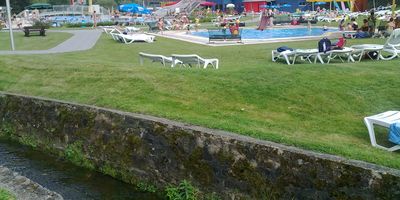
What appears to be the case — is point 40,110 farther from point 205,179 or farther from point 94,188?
point 205,179

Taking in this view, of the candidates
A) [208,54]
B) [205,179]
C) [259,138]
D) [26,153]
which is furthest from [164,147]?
[208,54]

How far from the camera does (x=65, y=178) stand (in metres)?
8.01

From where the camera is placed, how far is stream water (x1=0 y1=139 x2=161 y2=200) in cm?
740

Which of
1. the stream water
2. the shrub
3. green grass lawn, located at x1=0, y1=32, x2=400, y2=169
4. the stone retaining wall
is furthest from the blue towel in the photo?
the stream water

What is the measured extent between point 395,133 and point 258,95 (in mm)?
3269

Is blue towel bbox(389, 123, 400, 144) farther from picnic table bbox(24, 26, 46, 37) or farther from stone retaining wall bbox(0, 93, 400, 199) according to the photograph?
picnic table bbox(24, 26, 46, 37)

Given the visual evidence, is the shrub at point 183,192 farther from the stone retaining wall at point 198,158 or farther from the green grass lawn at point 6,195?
the green grass lawn at point 6,195

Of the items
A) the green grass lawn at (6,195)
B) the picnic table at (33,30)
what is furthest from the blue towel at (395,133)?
the picnic table at (33,30)

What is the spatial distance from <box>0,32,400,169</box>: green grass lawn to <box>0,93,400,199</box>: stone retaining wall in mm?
413

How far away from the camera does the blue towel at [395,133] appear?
20.7ft

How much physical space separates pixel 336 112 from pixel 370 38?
15339 millimetres

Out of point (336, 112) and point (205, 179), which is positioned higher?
point (336, 112)

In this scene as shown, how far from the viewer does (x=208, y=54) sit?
19.2 metres

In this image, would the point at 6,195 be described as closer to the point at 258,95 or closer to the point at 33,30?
the point at 258,95
